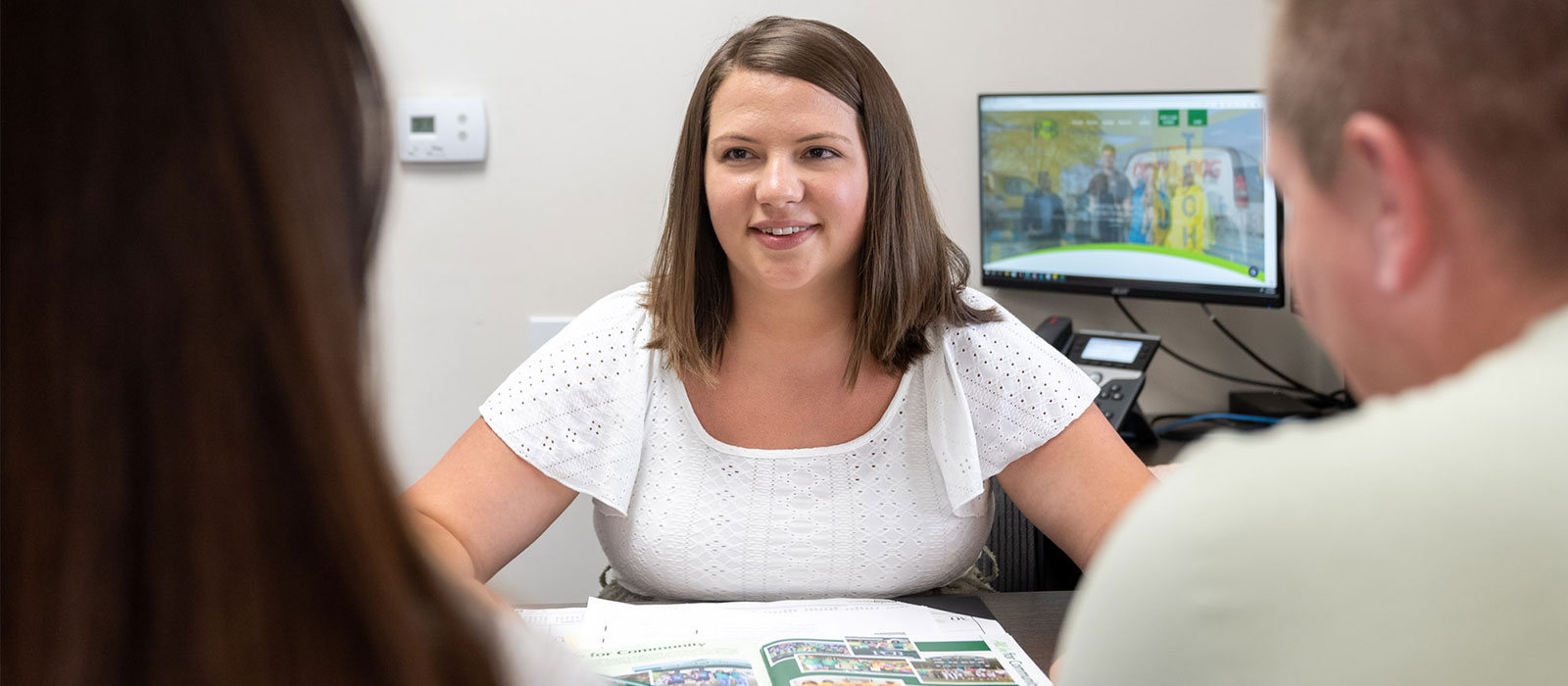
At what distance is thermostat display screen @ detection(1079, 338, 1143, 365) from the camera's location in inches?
86.0

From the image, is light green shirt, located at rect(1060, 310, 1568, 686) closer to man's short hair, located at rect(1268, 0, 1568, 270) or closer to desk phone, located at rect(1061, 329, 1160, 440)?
man's short hair, located at rect(1268, 0, 1568, 270)

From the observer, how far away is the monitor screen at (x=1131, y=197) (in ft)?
7.05

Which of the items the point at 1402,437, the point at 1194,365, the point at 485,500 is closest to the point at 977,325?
the point at 485,500

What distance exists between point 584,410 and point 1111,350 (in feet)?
3.49

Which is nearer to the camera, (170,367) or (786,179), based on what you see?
(170,367)

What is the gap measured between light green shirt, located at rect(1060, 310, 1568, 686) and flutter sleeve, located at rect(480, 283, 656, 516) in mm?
1081

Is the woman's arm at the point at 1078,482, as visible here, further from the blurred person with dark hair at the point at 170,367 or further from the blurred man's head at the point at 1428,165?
the blurred person with dark hair at the point at 170,367

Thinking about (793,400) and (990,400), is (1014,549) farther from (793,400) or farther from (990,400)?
(793,400)

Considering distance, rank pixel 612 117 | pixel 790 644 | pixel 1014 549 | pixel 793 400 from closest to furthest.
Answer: pixel 790 644, pixel 793 400, pixel 1014 549, pixel 612 117

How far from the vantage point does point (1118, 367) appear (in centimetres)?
218

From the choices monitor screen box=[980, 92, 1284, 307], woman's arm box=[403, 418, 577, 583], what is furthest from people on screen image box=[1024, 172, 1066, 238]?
woman's arm box=[403, 418, 577, 583]

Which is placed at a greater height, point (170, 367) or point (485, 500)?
point (170, 367)

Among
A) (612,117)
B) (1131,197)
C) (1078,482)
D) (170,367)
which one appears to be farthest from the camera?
(612,117)

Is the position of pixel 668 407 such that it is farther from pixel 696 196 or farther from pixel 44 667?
pixel 44 667
